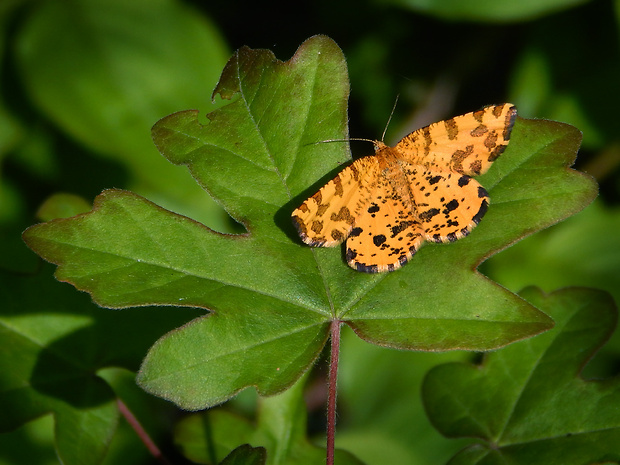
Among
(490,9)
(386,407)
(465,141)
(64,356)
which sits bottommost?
(386,407)

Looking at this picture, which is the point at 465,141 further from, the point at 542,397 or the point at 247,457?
the point at 247,457

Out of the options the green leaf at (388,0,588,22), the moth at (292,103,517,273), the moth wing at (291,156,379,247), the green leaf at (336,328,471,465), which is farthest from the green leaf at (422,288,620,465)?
the green leaf at (388,0,588,22)

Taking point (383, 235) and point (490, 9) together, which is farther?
point (490, 9)

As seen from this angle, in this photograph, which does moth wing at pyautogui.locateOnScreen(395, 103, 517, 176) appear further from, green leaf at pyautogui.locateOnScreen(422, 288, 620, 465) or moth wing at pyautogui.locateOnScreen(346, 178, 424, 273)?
green leaf at pyautogui.locateOnScreen(422, 288, 620, 465)

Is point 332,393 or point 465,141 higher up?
point 465,141

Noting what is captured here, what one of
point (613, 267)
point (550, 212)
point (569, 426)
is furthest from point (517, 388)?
point (613, 267)

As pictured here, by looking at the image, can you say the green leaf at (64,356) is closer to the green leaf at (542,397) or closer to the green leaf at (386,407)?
the green leaf at (542,397)

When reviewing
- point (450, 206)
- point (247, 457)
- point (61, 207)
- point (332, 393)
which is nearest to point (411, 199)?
point (450, 206)

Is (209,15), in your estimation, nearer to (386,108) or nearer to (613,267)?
(386,108)
